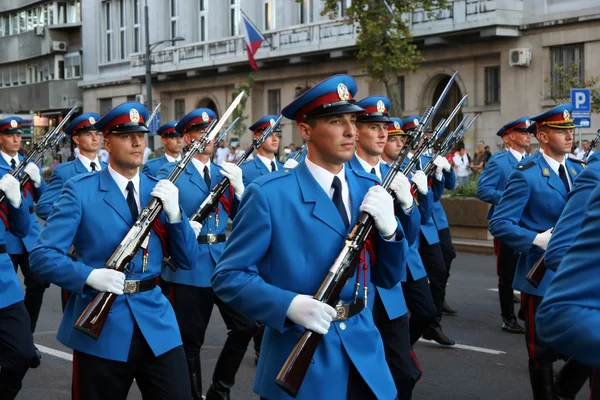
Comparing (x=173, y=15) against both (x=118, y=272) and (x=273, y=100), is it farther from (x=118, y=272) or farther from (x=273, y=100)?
(x=118, y=272)

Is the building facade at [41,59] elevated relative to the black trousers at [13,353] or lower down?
elevated

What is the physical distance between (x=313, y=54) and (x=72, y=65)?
25.2 metres

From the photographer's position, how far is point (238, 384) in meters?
7.74

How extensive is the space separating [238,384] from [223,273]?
3.94 meters

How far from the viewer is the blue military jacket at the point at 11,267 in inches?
251

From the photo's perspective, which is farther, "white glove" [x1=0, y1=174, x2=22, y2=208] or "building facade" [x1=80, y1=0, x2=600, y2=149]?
"building facade" [x1=80, y1=0, x2=600, y2=149]

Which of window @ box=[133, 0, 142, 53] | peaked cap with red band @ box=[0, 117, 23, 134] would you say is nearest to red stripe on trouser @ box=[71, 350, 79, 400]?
peaked cap with red band @ box=[0, 117, 23, 134]

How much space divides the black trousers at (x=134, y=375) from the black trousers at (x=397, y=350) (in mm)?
1512

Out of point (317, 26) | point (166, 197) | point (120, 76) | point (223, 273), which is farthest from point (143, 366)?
point (120, 76)

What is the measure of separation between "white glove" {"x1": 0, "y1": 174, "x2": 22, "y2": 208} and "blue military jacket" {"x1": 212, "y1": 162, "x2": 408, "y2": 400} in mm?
3253

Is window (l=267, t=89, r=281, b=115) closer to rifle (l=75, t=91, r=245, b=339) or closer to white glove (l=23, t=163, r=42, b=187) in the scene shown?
white glove (l=23, t=163, r=42, b=187)

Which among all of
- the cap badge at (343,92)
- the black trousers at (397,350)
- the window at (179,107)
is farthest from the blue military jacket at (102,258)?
the window at (179,107)

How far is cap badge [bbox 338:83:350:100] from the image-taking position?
161 inches

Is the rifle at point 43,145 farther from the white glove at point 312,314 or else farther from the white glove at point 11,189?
the white glove at point 312,314
